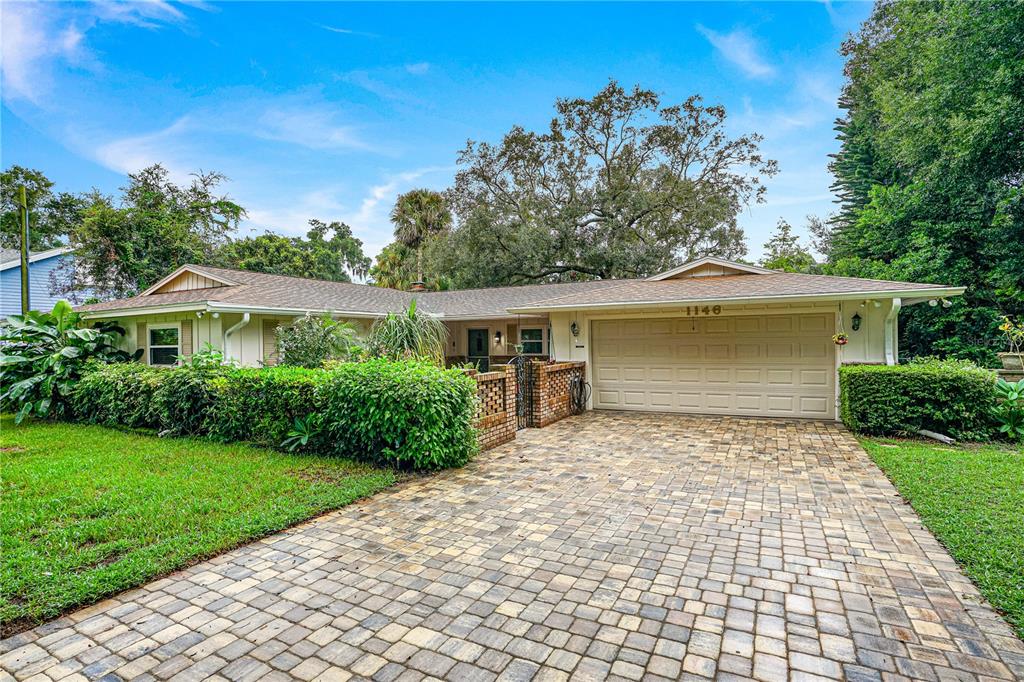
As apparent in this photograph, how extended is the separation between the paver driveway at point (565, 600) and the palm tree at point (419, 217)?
79.5ft

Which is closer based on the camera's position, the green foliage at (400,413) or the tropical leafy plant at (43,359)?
the green foliage at (400,413)

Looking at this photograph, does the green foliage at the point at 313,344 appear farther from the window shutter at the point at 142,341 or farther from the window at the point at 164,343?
the window shutter at the point at 142,341

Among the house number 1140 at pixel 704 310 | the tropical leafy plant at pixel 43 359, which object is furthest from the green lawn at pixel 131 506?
the house number 1140 at pixel 704 310

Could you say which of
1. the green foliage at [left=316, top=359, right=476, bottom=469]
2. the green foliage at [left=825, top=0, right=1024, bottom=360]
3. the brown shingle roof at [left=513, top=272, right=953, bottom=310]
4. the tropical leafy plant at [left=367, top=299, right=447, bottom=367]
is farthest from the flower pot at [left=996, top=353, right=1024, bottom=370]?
the tropical leafy plant at [left=367, top=299, right=447, bottom=367]

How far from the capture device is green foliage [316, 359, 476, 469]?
5.48 metres

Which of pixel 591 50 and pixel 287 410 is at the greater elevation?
pixel 591 50

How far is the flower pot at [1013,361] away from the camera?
939cm

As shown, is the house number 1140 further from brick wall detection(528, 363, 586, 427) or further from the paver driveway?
the paver driveway

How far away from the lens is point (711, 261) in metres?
10.9

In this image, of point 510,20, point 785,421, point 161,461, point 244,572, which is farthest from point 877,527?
point 510,20

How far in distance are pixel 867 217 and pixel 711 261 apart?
9012 millimetres

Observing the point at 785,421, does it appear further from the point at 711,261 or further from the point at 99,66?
the point at 99,66

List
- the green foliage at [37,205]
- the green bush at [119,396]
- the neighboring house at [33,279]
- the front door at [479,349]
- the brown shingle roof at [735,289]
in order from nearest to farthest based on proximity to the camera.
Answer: the green bush at [119,396] < the brown shingle roof at [735,289] < the front door at [479,349] < the green foliage at [37,205] < the neighboring house at [33,279]

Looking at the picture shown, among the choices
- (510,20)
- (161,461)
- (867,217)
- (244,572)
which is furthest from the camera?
(867,217)
